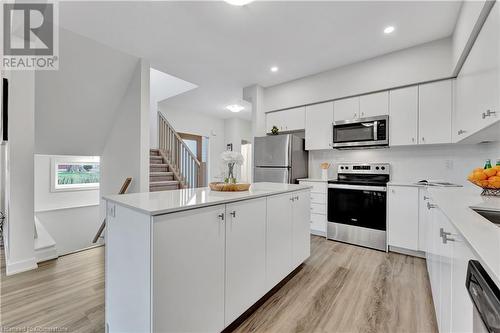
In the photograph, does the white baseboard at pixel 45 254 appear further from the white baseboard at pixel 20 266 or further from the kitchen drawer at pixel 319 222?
the kitchen drawer at pixel 319 222

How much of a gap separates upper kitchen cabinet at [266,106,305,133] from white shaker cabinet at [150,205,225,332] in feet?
9.79

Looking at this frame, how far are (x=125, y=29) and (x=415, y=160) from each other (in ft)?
13.7

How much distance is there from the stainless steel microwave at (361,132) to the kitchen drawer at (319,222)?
1.17m

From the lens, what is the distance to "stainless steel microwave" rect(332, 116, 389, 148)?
311cm

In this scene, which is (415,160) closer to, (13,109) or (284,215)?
(284,215)

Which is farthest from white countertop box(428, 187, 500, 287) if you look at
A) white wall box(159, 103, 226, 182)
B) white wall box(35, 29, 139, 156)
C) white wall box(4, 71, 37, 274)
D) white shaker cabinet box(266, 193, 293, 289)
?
white wall box(159, 103, 226, 182)

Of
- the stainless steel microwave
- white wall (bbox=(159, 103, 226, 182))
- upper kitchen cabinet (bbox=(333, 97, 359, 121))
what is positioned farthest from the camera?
white wall (bbox=(159, 103, 226, 182))

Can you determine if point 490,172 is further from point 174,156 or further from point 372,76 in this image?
point 174,156

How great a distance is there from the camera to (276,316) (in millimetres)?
1657

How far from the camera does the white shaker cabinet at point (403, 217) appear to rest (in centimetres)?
270

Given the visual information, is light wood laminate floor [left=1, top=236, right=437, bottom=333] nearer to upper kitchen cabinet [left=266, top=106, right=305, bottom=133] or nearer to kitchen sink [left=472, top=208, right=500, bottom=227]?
kitchen sink [left=472, top=208, right=500, bottom=227]

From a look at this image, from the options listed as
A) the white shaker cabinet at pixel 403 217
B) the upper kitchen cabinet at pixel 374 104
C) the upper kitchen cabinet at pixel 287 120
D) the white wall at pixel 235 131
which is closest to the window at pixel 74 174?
the white wall at pixel 235 131

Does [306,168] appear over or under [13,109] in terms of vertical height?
under

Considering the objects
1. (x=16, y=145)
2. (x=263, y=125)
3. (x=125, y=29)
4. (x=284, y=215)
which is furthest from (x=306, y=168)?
(x=16, y=145)
